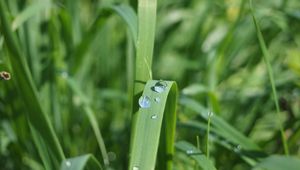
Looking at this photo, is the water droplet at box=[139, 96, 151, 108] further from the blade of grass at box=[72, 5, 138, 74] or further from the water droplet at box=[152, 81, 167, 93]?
the blade of grass at box=[72, 5, 138, 74]

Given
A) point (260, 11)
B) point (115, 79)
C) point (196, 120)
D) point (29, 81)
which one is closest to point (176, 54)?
point (115, 79)

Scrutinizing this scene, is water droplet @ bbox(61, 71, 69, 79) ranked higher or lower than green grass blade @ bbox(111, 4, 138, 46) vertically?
lower

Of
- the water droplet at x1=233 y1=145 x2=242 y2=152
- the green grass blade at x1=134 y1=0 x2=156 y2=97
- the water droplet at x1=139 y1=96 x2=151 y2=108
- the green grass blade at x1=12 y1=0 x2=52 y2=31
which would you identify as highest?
the green grass blade at x1=12 y1=0 x2=52 y2=31

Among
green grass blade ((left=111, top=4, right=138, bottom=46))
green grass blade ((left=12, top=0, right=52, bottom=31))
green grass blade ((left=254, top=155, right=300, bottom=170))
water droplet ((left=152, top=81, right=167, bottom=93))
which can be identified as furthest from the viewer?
green grass blade ((left=12, top=0, right=52, bottom=31))

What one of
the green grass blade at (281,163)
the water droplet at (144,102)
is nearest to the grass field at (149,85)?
the water droplet at (144,102)

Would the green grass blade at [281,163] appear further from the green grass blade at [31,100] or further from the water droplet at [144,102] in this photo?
the green grass blade at [31,100]

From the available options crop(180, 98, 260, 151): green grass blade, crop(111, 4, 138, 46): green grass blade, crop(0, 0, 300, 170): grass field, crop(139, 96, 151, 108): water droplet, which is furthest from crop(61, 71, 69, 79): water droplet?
crop(139, 96, 151, 108): water droplet

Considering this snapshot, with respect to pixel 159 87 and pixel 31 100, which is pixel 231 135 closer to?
pixel 159 87

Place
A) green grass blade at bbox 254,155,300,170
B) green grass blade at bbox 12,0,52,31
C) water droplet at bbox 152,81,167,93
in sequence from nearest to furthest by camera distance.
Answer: green grass blade at bbox 254,155,300,170 → water droplet at bbox 152,81,167,93 → green grass blade at bbox 12,0,52,31
